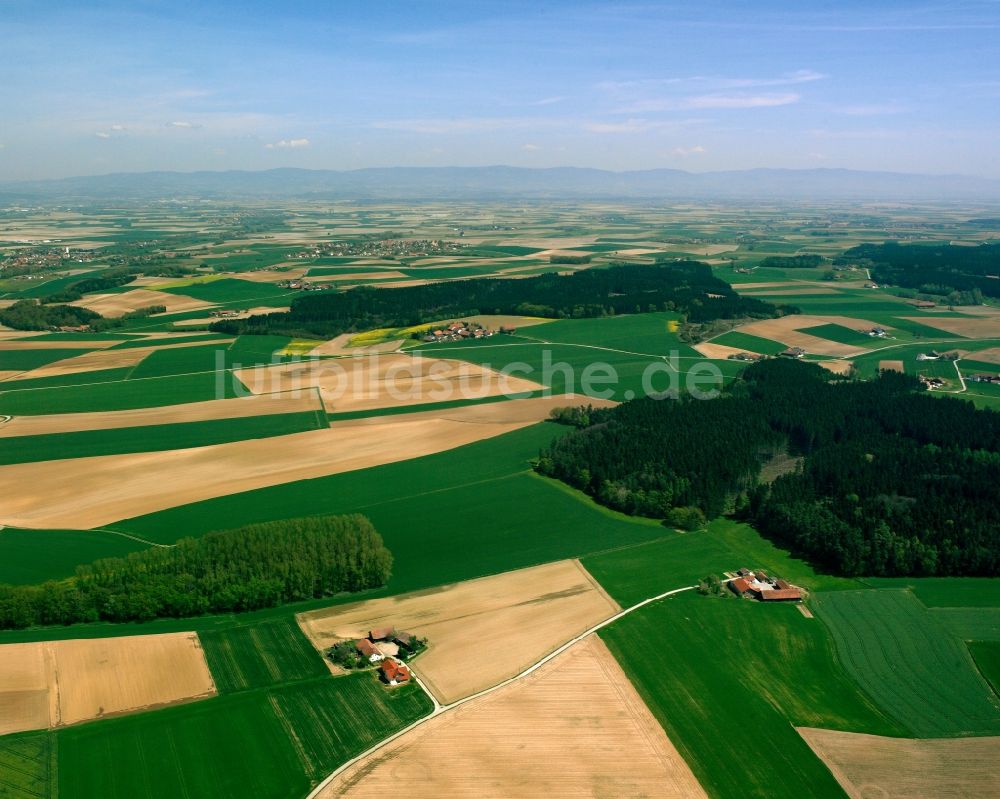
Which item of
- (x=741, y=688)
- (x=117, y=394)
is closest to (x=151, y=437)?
(x=117, y=394)

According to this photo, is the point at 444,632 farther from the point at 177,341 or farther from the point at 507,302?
the point at 507,302

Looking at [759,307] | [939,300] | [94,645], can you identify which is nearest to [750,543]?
[94,645]

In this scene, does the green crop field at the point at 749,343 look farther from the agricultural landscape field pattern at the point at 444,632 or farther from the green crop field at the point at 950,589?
the green crop field at the point at 950,589

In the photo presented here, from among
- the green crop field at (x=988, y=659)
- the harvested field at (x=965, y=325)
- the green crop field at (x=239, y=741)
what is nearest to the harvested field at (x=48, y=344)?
the green crop field at (x=239, y=741)

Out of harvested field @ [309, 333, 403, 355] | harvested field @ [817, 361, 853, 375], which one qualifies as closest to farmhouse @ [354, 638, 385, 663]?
harvested field @ [309, 333, 403, 355]

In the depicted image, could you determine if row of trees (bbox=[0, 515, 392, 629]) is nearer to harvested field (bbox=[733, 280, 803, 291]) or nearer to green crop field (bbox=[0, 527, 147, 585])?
green crop field (bbox=[0, 527, 147, 585])

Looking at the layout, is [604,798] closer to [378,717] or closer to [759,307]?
[378,717]
